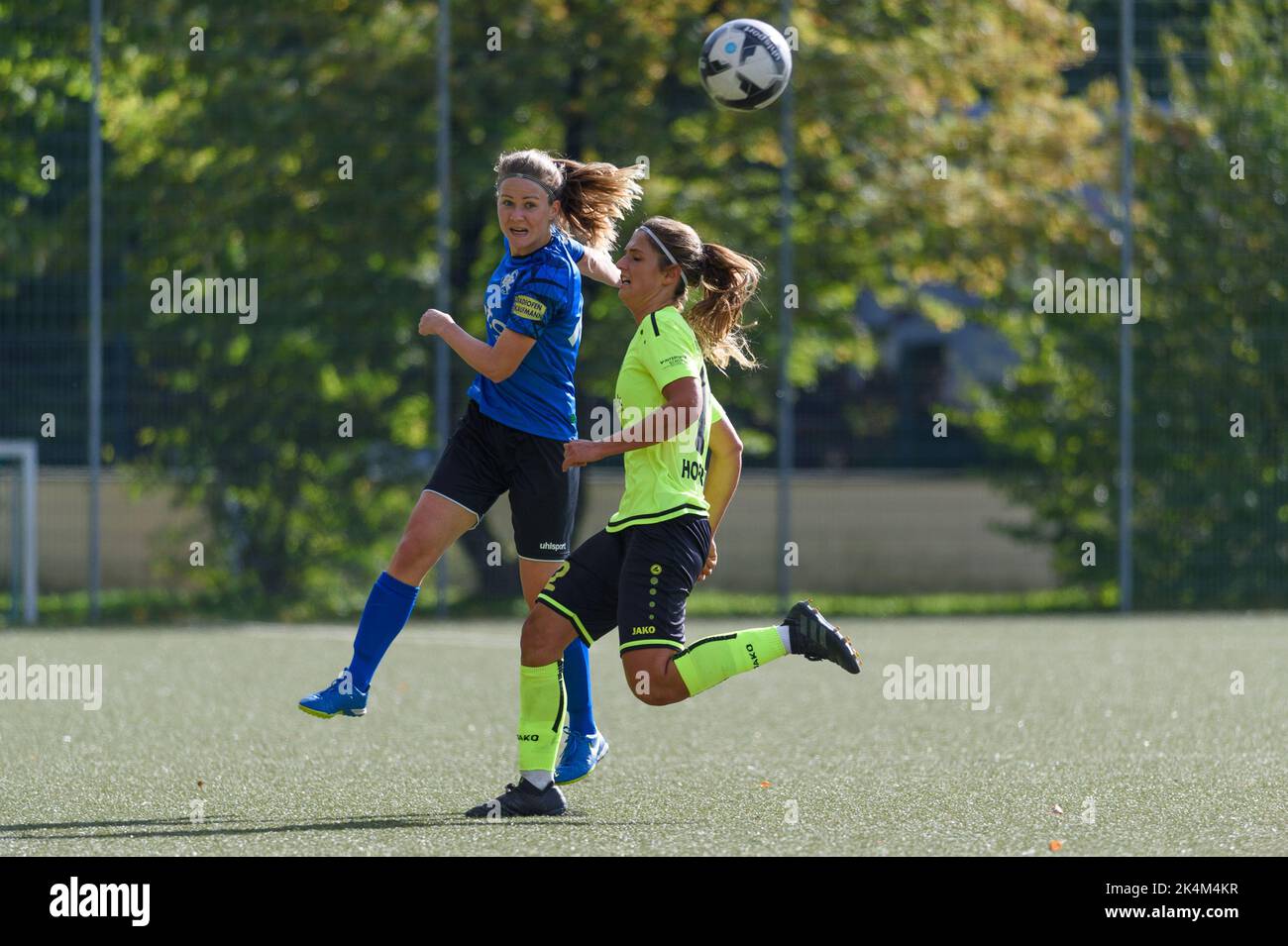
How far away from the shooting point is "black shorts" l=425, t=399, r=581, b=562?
619 cm

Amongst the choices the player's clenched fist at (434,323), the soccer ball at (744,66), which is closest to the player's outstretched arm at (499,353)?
the player's clenched fist at (434,323)

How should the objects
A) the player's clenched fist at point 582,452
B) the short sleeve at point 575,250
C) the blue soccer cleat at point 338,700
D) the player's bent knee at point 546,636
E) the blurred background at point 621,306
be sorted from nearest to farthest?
the player's clenched fist at point 582,452 → the player's bent knee at point 546,636 → the blue soccer cleat at point 338,700 → the short sleeve at point 575,250 → the blurred background at point 621,306

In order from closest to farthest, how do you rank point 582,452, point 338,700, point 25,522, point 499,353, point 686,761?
point 582,452 < point 338,700 < point 499,353 < point 686,761 < point 25,522

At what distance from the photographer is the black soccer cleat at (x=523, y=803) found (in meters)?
5.64

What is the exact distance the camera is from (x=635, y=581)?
560cm

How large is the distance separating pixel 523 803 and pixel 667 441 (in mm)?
1140

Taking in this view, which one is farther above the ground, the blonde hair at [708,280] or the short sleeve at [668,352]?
the blonde hair at [708,280]

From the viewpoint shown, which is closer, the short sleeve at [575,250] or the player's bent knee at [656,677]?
the player's bent knee at [656,677]

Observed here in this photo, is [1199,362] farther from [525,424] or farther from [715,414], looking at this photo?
[525,424]

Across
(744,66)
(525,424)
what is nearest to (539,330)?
(525,424)

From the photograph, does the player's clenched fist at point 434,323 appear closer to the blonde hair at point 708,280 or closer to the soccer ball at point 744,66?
the blonde hair at point 708,280

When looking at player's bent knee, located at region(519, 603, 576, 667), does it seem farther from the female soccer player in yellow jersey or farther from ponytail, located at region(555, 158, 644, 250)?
ponytail, located at region(555, 158, 644, 250)

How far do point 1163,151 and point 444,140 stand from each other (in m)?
5.68
